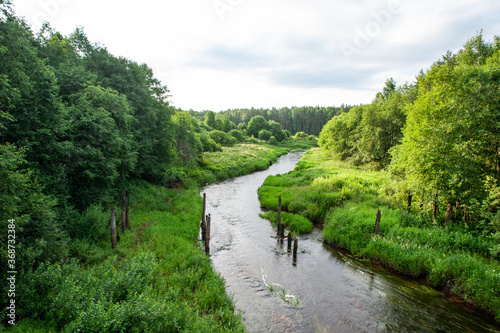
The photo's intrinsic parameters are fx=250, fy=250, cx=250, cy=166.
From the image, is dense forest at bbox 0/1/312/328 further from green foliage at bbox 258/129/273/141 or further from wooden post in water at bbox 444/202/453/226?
green foliage at bbox 258/129/273/141

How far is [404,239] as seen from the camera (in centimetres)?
1630

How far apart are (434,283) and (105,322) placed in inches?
624

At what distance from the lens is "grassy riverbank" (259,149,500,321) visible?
12656 mm

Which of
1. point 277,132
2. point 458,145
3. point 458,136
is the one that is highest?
point 277,132

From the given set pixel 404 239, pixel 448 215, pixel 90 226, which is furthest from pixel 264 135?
pixel 90 226

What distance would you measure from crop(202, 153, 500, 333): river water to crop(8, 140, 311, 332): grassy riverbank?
1827 mm

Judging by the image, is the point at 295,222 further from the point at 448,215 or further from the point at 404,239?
the point at 448,215

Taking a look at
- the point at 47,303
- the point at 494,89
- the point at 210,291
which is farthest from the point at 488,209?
the point at 47,303

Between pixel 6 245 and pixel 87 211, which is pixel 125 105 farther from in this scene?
pixel 6 245

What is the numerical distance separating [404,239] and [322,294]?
717 centimetres

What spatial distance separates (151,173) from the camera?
3006 centimetres

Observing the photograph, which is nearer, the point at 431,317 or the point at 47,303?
the point at 47,303

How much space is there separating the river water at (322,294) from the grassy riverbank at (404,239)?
85 centimetres

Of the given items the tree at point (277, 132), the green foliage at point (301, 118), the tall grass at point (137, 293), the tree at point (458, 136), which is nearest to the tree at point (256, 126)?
the tree at point (277, 132)
